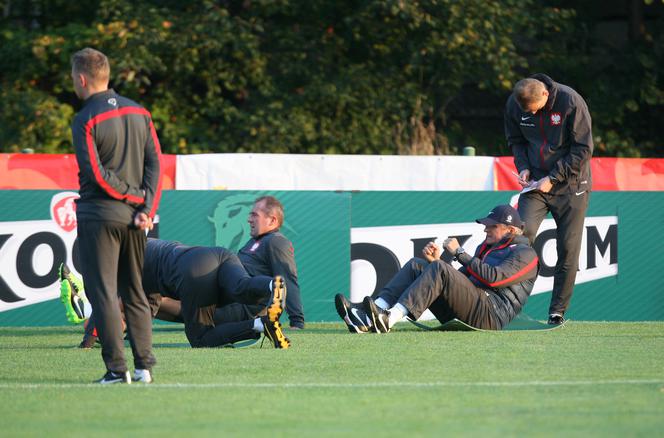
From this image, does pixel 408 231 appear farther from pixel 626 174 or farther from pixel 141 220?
pixel 141 220

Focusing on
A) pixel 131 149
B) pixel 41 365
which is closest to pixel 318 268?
pixel 41 365

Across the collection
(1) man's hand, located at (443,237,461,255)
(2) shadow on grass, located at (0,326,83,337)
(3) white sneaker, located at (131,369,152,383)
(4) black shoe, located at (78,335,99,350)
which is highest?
(1) man's hand, located at (443,237,461,255)

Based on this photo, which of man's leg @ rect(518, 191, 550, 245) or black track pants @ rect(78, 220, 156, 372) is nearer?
black track pants @ rect(78, 220, 156, 372)

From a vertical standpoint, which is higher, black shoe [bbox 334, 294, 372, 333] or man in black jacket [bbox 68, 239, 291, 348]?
man in black jacket [bbox 68, 239, 291, 348]

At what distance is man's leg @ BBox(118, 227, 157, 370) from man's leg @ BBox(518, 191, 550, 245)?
403 cm

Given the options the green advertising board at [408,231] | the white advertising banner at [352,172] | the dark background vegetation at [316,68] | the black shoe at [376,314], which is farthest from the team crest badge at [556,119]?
the dark background vegetation at [316,68]

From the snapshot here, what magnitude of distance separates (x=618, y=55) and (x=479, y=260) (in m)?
13.4

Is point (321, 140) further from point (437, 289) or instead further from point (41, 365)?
point (41, 365)

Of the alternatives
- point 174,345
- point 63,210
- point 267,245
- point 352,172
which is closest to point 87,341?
point 174,345

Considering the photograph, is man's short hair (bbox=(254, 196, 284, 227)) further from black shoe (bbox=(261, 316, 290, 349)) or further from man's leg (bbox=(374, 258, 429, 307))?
black shoe (bbox=(261, 316, 290, 349))

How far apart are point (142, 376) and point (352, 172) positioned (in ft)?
21.1


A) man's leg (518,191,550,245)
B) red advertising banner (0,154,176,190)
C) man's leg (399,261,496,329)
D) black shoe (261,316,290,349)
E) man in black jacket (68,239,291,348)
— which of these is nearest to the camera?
black shoe (261,316,290,349)

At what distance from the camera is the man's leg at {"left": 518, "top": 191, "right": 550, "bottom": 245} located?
9.16 m

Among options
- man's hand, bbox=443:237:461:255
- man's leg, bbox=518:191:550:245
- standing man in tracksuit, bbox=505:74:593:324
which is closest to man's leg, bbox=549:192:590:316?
standing man in tracksuit, bbox=505:74:593:324
